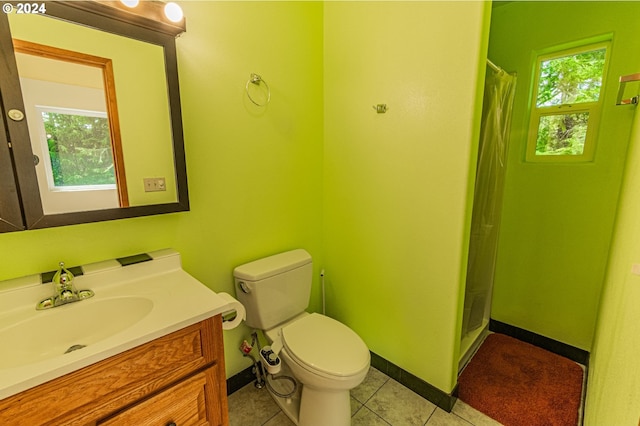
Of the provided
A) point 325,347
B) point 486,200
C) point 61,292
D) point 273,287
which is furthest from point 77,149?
point 486,200

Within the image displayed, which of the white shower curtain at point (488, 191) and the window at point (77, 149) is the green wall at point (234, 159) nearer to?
the window at point (77, 149)

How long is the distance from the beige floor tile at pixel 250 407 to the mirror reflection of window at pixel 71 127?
1237 millimetres

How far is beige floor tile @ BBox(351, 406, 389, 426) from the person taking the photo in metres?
1.45

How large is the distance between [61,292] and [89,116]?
63cm

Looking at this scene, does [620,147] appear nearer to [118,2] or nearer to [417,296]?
[417,296]

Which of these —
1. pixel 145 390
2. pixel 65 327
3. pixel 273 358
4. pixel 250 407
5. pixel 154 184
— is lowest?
pixel 250 407

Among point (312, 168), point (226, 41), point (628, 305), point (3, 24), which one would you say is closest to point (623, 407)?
point (628, 305)

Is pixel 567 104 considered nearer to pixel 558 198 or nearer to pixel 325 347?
pixel 558 198

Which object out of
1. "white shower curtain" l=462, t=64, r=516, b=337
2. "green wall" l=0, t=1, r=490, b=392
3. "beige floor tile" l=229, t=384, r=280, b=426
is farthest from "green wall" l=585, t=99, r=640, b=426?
"beige floor tile" l=229, t=384, r=280, b=426

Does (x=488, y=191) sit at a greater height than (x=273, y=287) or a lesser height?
greater

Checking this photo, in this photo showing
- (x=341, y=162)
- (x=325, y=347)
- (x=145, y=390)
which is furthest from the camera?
(x=341, y=162)

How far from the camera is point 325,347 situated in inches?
53.0

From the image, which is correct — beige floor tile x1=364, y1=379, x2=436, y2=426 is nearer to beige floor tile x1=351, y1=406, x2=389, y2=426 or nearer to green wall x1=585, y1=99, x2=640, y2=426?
beige floor tile x1=351, y1=406, x2=389, y2=426

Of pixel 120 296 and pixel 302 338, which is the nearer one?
pixel 120 296
